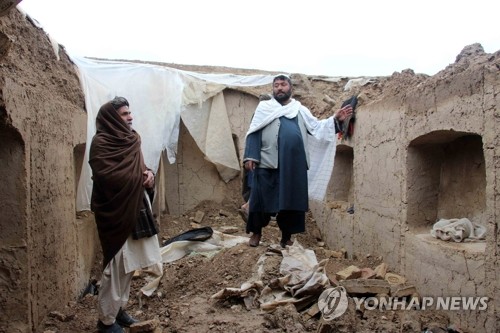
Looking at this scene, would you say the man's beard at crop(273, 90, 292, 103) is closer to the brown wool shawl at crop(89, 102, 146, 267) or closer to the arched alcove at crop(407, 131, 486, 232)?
the arched alcove at crop(407, 131, 486, 232)

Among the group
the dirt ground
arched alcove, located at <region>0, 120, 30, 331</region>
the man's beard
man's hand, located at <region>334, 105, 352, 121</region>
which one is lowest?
the dirt ground

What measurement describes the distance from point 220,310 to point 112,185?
1.28m

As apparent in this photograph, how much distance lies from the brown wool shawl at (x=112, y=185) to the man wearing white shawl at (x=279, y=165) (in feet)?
5.27

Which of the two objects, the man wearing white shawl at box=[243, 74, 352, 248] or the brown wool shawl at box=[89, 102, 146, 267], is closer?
the brown wool shawl at box=[89, 102, 146, 267]

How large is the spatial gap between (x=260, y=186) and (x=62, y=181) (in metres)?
1.80

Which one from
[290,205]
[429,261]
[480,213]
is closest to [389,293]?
[429,261]

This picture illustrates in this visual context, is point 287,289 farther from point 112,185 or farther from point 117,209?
point 112,185

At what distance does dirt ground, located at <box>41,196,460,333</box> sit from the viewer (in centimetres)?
299

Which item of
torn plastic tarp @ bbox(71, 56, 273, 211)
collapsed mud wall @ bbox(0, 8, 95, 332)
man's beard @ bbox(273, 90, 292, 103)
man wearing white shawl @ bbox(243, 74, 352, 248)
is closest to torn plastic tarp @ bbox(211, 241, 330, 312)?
man wearing white shawl @ bbox(243, 74, 352, 248)

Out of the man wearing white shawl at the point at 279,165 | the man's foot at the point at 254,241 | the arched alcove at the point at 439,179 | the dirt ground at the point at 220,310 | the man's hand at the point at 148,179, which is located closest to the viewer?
the dirt ground at the point at 220,310

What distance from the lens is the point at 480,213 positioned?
3.42m

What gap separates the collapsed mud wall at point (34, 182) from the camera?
2.74 m

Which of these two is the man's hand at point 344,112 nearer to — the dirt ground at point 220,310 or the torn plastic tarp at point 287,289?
the dirt ground at point 220,310

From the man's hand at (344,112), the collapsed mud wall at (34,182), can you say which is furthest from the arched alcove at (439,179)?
the collapsed mud wall at (34,182)
